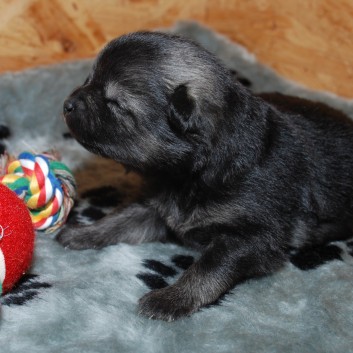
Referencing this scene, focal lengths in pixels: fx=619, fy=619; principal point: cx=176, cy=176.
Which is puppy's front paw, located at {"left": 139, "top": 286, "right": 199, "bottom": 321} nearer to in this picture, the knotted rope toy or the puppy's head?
the puppy's head

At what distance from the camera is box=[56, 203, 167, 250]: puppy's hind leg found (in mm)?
3291

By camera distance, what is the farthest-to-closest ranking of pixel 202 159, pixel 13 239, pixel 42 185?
1. pixel 42 185
2. pixel 202 159
3. pixel 13 239

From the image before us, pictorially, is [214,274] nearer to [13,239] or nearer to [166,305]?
[166,305]

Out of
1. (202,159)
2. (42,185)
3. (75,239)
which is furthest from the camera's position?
(75,239)

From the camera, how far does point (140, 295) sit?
9.45 ft

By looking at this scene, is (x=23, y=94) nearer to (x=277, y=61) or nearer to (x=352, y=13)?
(x=277, y=61)

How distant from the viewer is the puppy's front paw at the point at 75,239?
10.7 feet

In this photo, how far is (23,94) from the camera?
14.1ft

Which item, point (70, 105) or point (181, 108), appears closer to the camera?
point (181, 108)

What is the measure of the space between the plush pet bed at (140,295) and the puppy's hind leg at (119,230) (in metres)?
0.05

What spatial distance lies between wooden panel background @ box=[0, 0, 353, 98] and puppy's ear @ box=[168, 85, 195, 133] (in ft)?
6.15

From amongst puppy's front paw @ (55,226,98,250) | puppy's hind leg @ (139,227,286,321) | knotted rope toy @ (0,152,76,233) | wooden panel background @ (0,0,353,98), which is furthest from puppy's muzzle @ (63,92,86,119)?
wooden panel background @ (0,0,353,98)

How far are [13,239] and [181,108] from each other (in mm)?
910

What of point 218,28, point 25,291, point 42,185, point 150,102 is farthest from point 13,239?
point 218,28
